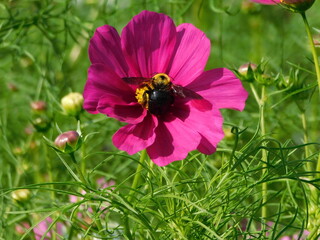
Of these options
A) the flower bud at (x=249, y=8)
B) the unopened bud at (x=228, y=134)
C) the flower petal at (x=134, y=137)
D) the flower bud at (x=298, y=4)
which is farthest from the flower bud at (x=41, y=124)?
the flower bud at (x=249, y=8)

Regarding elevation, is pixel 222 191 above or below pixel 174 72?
below

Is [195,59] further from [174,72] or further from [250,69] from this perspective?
[250,69]

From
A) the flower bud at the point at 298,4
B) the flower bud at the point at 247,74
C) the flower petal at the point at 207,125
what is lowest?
the flower bud at the point at 247,74

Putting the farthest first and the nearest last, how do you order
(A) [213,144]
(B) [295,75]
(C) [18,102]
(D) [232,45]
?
1. (D) [232,45]
2. (C) [18,102]
3. (B) [295,75]
4. (A) [213,144]

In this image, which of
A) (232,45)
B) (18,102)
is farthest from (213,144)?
(232,45)

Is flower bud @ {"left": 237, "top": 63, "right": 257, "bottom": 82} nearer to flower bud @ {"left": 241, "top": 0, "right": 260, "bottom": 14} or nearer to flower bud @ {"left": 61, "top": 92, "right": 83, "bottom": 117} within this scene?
flower bud @ {"left": 61, "top": 92, "right": 83, "bottom": 117}

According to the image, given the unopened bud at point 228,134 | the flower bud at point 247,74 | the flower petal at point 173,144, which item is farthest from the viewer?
the unopened bud at point 228,134

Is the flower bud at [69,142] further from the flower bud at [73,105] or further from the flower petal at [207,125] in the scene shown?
the flower bud at [73,105]
